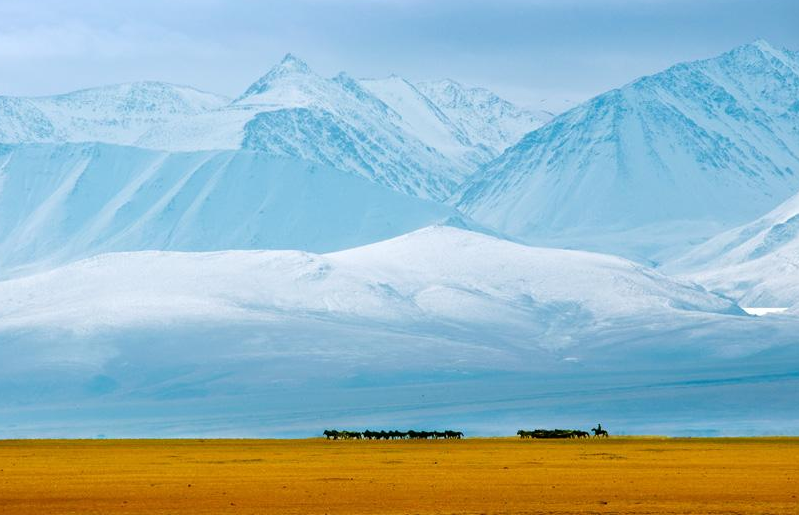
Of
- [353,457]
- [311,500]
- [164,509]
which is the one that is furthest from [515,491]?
[353,457]

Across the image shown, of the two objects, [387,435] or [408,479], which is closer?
[408,479]

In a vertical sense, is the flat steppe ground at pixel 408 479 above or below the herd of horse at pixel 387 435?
below

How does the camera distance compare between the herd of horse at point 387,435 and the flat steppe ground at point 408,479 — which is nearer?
the flat steppe ground at point 408,479

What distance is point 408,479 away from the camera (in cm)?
8194

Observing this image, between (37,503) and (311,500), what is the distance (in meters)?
9.55

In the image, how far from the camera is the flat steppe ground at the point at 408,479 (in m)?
69.3

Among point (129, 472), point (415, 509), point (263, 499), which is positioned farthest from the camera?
point (129, 472)

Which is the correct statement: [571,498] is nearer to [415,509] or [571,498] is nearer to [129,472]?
[415,509]

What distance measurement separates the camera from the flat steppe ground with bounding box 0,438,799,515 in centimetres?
6931

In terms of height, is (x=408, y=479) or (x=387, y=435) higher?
(x=387, y=435)

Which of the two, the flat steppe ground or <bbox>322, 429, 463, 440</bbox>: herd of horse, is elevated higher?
<bbox>322, 429, 463, 440</bbox>: herd of horse

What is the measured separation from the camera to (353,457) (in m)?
104

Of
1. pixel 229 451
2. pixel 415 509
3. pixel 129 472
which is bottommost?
pixel 415 509

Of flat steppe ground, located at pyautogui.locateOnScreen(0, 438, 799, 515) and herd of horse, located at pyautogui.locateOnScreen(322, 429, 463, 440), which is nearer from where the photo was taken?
flat steppe ground, located at pyautogui.locateOnScreen(0, 438, 799, 515)
